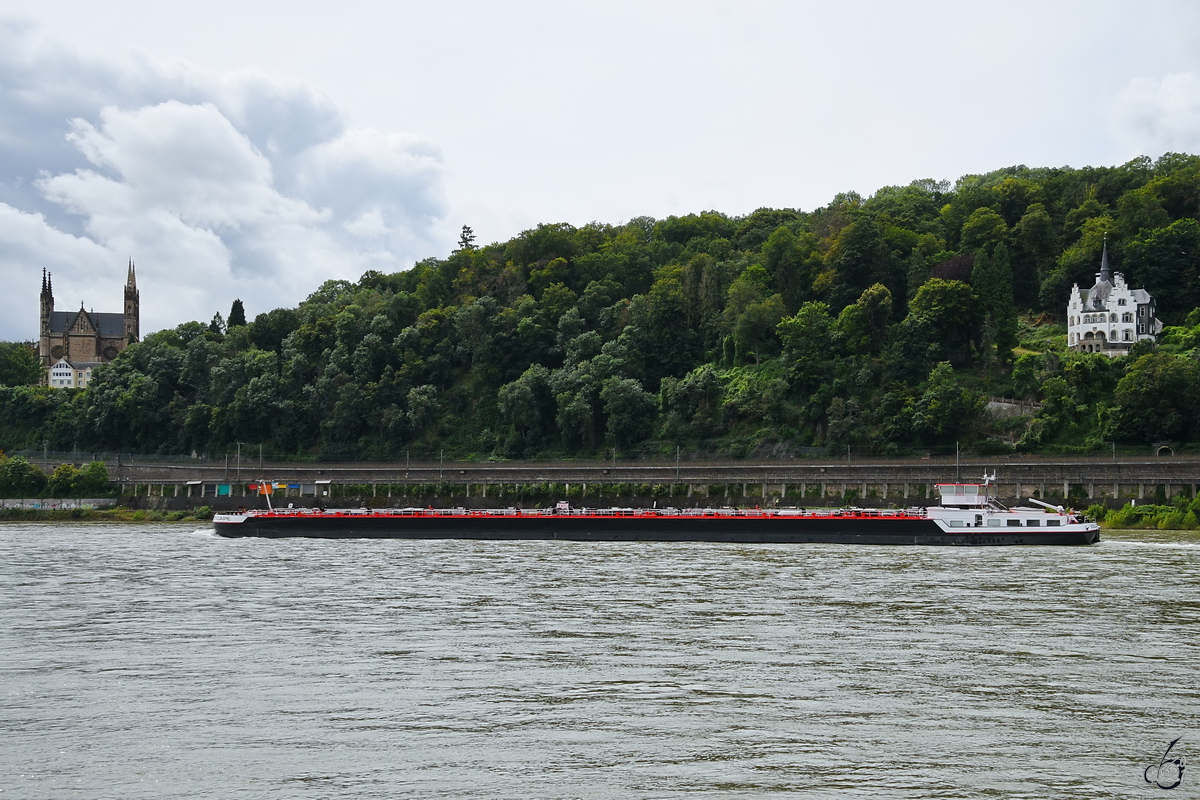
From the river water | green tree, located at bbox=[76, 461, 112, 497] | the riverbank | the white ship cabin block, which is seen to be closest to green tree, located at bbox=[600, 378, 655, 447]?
the riverbank

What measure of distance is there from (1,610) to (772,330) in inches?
3912

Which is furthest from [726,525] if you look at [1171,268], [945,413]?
[1171,268]

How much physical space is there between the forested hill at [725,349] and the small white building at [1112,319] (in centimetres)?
323

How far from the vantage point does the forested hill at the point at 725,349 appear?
104m

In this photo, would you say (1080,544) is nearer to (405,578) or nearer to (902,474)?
(902,474)

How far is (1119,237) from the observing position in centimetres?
12575

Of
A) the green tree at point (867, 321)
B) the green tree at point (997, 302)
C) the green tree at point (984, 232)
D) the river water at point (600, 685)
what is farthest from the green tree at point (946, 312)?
the river water at point (600, 685)

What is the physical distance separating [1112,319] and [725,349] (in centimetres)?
4015

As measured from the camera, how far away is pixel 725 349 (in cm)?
12675

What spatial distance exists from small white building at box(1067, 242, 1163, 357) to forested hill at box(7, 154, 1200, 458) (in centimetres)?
323

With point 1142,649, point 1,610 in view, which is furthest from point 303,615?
point 1142,649

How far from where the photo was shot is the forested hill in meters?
104

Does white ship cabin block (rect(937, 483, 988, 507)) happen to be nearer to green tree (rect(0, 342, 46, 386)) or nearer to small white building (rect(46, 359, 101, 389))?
small white building (rect(46, 359, 101, 389))

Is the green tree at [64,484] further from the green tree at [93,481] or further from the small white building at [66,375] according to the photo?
the small white building at [66,375]
